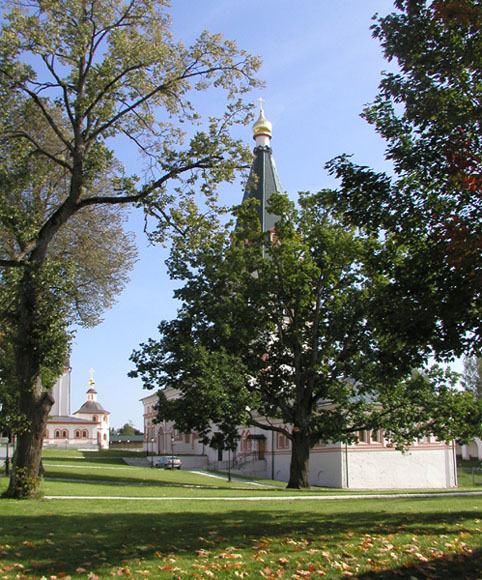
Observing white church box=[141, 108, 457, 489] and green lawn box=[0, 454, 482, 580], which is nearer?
green lawn box=[0, 454, 482, 580]

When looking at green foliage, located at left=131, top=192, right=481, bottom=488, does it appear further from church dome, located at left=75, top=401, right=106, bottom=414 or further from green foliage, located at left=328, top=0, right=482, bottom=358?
church dome, located at left=75, top=401, right=106, bottom=414

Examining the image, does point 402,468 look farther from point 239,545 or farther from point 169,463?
point 239,545

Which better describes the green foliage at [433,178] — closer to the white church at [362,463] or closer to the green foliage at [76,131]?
the green foliage at [76,131]

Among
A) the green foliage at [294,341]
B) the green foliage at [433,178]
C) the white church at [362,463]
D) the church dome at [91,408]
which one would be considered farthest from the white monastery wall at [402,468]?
the church dome at [91,408]

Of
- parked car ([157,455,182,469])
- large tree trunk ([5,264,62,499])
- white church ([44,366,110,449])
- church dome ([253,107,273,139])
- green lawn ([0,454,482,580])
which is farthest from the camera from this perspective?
white church ([44,366,110,449])

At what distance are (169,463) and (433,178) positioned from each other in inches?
1735

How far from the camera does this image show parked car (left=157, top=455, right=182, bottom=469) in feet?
162

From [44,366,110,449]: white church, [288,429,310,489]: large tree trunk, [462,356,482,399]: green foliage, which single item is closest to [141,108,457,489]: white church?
[288,429,310,489]: large tree trunk

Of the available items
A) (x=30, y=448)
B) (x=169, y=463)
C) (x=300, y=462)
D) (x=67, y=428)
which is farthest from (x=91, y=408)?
(x=30, y=448)

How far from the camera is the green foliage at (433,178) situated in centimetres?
873

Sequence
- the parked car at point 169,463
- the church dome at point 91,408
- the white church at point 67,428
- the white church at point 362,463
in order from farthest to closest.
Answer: the church dome at point 91,408 → the white church at point 67,428 → the parked car at point 169,463 → the white church at point 362,463

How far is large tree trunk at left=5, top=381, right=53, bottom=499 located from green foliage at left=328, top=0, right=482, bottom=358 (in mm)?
9292

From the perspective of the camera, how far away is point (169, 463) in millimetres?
49781

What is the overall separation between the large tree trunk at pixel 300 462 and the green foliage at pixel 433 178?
16862 millimetres
